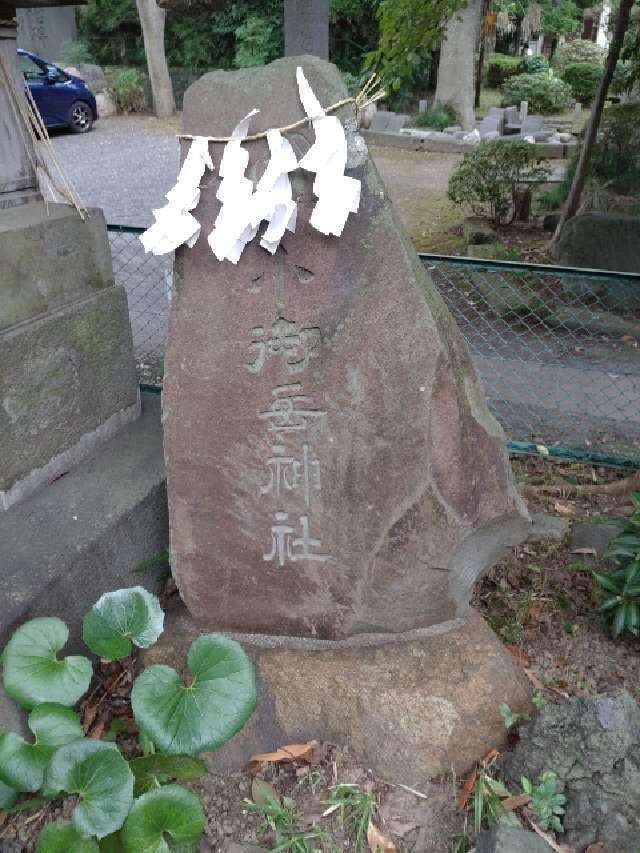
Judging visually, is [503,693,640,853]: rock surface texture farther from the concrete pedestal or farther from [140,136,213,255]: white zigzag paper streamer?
the concrete pedestal

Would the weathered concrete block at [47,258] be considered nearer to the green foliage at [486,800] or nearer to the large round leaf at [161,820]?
the large round leaf at [161,820]

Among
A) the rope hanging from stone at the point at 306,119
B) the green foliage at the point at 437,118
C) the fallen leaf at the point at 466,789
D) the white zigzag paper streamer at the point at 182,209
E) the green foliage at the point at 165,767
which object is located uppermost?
the rope hanging from stone at the point at 306,119

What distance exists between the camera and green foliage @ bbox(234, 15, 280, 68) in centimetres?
1521

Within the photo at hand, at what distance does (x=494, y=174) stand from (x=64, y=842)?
707 centimetres

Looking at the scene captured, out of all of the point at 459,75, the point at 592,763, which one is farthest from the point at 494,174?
the point at 459,75

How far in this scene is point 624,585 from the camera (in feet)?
7.63

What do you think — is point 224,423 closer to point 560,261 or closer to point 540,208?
point 560,261

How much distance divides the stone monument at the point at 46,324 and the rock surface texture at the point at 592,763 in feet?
5.72

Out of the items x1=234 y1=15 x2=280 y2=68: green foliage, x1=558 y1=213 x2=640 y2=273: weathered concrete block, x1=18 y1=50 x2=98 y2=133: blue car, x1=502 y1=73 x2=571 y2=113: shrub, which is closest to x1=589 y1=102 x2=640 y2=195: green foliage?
x1=558 y1=213 x2=640 y2=273: weathered concrete block

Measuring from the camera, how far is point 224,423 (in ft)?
6.60

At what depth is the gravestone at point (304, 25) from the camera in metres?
4.54

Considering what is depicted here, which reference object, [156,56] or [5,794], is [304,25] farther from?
[156,56]

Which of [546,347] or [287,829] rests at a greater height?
[287,829]

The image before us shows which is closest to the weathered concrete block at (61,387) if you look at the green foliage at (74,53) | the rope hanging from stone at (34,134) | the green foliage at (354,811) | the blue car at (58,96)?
the rope hanging from stone at (34,134)
